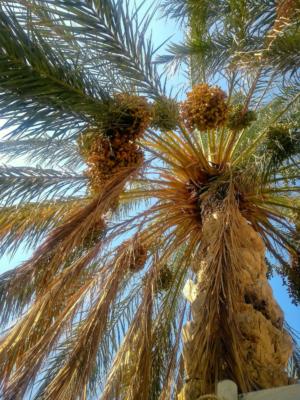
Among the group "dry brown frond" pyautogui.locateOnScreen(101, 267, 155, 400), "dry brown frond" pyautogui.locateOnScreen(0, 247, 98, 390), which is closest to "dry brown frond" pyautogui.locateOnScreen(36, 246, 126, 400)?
"dry brown frond" pyautogui.locateOnScreen(0, 247, 98, 390)

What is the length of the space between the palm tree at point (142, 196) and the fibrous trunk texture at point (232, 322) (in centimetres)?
1

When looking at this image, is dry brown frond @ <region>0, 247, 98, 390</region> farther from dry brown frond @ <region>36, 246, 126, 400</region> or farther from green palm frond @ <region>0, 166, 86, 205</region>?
green palm frond @ <region>0, 166, 86, 205</region>

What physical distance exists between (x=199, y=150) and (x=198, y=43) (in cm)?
110

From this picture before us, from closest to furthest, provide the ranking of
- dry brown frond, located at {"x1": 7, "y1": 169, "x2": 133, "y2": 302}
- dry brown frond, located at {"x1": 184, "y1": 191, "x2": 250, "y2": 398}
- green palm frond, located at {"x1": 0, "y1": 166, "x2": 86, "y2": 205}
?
dry brown frond, located at {"x1": 184, "y1": 191, "x2": 250, "y2": 398}, dry brown frond, located at {"x1": 7, "y1": 169, "x2": 133, "y2": 302}, green palm frond, located at {"x1": 0, "y1": 166, "x2": 86, "y2": 205}

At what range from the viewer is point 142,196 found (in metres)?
5.14

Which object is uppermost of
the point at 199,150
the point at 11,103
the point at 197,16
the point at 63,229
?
the point at 197,16

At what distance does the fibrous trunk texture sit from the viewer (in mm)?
2916

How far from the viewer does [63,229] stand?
370 centimetres

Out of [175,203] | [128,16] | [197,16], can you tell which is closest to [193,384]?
[175,203]

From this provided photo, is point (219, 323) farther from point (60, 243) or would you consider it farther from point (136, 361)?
point (60, 243)

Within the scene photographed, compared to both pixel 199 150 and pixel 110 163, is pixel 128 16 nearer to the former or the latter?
pixel 110 163

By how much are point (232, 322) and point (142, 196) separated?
90.9 inches

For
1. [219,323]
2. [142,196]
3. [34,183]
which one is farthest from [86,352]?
[142,196]

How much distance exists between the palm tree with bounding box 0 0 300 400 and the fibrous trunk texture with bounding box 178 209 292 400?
0.01 metres
